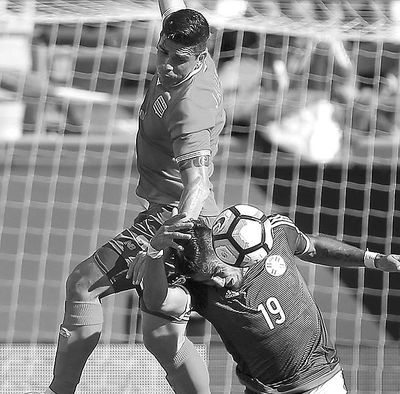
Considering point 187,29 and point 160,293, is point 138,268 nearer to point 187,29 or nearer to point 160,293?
point 160,293

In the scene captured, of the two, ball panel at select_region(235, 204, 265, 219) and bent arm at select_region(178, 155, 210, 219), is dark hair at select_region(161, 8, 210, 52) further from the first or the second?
→ ball panel at select_region(235, 204, 265, 219)

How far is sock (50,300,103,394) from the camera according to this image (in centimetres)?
414

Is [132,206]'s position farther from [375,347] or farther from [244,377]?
[244,377]

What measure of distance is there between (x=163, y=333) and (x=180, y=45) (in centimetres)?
121

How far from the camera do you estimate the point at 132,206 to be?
7.93 meters

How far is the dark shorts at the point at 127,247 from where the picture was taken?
13.5ft

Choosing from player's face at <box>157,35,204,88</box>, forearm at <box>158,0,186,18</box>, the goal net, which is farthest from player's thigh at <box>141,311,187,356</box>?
the goal net

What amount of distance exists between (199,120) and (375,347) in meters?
3.37

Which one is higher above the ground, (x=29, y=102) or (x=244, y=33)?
(x=244, y=33)

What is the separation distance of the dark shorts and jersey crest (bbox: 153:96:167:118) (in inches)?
16.1

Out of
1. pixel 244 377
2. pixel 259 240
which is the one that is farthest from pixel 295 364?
pixel 259 240

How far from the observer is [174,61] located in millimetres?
3980

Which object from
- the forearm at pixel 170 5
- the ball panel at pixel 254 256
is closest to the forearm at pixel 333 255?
the ball panel at pixel 254 256

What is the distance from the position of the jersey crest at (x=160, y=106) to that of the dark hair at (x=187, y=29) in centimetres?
25
